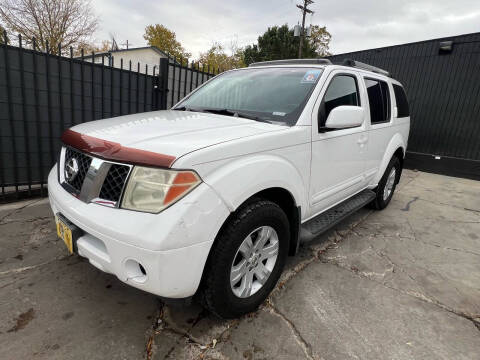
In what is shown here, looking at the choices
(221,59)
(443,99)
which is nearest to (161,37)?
(221,59)

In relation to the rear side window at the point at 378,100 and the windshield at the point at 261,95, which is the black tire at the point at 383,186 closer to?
the rear side window at the point at 378,100

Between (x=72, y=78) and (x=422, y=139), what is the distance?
27.5 feet

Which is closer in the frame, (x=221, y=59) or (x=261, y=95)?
(x=261, y=95)

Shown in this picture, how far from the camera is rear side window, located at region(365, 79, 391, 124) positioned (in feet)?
10.8

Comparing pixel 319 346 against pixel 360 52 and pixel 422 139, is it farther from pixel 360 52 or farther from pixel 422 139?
pixel 360 52

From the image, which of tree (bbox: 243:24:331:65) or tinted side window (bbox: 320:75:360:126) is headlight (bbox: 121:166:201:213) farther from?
tree (bbox: 243:24:331:65)

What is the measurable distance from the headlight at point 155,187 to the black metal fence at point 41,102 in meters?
3.18

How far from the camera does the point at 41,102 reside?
388 cm

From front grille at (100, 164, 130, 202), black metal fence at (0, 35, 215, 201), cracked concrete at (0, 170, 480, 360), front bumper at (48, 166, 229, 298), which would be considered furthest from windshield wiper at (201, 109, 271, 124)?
black metal fence at (0, 35, 215, 201)

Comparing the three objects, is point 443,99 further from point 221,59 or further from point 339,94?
point 221,59

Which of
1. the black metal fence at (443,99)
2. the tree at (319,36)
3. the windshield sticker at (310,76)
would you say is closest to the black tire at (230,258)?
the windshield sticker at (310,76)

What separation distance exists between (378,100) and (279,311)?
2749mm

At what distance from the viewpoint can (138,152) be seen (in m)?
1.49

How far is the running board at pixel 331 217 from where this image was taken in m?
2.42
